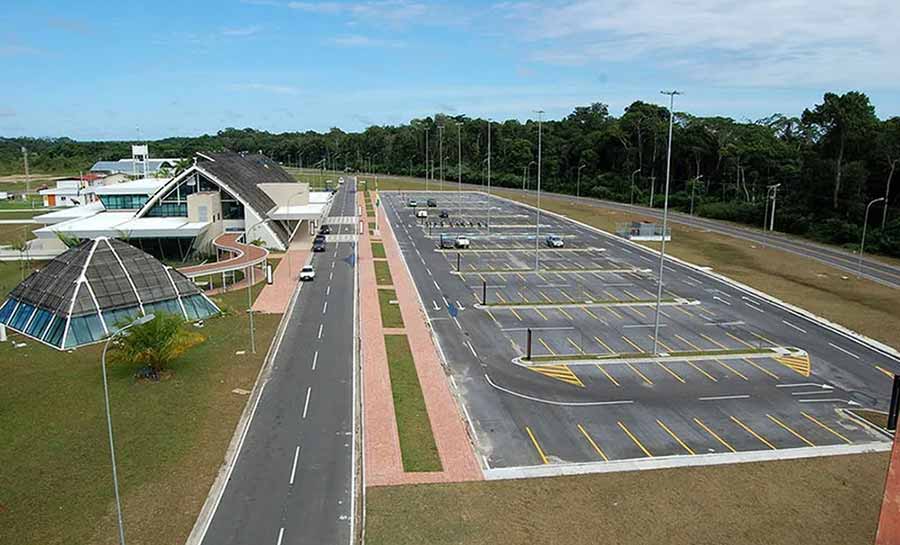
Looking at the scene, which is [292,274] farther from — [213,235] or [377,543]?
[377,543]

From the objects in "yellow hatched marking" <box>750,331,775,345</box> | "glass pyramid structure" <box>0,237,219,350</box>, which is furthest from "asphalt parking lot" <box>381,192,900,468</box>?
"glass pyramid structure" <box>0,237,219,350</box>

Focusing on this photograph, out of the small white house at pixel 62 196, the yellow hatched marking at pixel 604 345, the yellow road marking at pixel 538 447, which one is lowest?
the yellow road marking at pixel 538 447

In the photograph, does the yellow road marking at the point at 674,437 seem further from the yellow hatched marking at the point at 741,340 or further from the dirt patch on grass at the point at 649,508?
the yellow hatched marking at the point at 741,340

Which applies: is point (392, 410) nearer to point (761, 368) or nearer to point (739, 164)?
point (761, 368)

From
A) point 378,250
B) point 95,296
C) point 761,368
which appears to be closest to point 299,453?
point 95,296

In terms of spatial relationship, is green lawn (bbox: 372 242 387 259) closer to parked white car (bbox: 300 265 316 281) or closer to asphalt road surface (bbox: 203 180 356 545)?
parked white car (bbox: 300 265 316 281)

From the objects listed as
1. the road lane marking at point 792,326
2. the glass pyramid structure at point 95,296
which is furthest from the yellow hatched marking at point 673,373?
the glass pyramid structure at point 95,296

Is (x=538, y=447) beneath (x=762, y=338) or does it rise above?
beneath

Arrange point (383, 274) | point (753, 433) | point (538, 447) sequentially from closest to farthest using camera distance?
1. point (538, 447)
2. point (753, 433)
3. point (383, 274)
